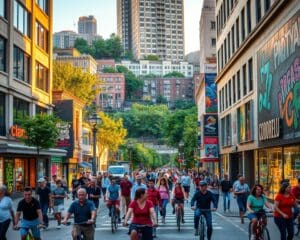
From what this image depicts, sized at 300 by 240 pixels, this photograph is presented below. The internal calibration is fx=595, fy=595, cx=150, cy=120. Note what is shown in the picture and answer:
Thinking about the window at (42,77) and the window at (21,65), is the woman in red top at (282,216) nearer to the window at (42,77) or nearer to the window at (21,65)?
the window at (21,65)

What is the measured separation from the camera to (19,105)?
41.2 metres

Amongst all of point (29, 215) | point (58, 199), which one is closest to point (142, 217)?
point (29, 215)

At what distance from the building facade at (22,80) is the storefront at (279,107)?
1429 cm

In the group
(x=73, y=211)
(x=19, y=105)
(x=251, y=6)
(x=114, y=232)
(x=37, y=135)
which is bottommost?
(x=114, y=232)

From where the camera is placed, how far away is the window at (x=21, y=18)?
133 ft

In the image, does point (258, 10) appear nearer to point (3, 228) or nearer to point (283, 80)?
point (283, 80)

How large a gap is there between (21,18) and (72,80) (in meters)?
36.2

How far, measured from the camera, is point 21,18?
41.9 m

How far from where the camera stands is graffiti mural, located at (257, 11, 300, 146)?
80.1ft

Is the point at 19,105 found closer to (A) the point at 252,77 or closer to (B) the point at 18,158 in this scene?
(B) the point at 18,158

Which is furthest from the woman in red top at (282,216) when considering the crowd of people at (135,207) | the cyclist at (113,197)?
the cyclist at (113,197)

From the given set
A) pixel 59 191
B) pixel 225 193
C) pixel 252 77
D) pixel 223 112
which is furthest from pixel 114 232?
pixel 223 112

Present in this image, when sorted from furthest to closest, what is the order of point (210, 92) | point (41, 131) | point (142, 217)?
point (210, 92)
point (41, 131)
point (142, 217)

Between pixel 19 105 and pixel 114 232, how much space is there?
76.9ft
